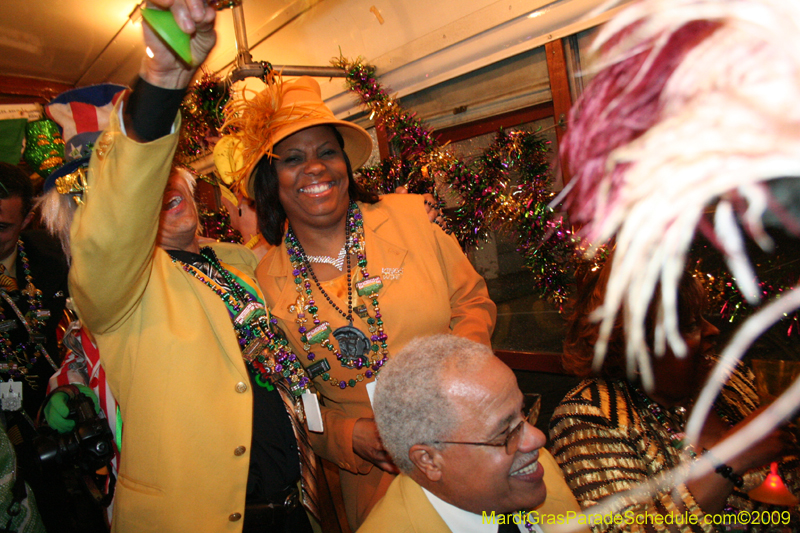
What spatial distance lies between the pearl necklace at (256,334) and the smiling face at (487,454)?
0.71 meters

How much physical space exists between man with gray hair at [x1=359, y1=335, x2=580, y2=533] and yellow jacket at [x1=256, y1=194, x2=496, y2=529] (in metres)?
0.48

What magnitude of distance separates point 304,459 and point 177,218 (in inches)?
36.5

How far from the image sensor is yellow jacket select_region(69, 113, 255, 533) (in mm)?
1099

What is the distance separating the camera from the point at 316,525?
156 centimetres

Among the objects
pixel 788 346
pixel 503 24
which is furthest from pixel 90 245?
pixel 503 24

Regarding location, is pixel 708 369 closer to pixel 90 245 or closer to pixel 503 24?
pixel 90 245

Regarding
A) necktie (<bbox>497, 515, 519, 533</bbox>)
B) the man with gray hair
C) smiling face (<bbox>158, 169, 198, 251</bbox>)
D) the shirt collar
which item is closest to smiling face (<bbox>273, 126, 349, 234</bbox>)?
smiling face (<bbox>158, 169, 198, 251</bbox>)

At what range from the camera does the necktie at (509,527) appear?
→ 1.18 meters

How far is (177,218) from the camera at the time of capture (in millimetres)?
1553

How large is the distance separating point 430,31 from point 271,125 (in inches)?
71.7

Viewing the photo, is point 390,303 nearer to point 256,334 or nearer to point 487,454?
point 256,334

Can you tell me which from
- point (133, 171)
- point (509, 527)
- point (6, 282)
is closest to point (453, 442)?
point (509, 527)

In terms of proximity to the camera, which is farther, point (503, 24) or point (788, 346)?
point (503, 24)

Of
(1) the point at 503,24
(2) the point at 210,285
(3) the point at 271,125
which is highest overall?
(1) the point at 503,24
